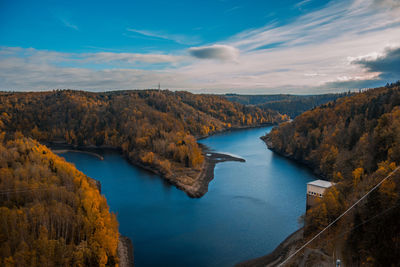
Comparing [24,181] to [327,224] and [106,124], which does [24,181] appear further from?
[106,124]

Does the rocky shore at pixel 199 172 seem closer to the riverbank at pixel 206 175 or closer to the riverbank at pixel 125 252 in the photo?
the riverbank at pixel 206 175

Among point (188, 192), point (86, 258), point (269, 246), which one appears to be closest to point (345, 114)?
point (188, 192)

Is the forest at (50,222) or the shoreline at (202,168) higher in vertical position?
the forest at (50,222)

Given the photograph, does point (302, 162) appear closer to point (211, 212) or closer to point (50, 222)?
point (211, 212)

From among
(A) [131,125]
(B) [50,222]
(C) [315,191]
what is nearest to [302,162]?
(C) [315,191]

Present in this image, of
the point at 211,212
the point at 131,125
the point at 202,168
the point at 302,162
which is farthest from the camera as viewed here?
the point at 131,125

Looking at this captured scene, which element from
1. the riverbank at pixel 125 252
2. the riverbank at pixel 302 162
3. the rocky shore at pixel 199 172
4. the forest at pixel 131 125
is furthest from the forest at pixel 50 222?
the riverbank at pixel 302 162
